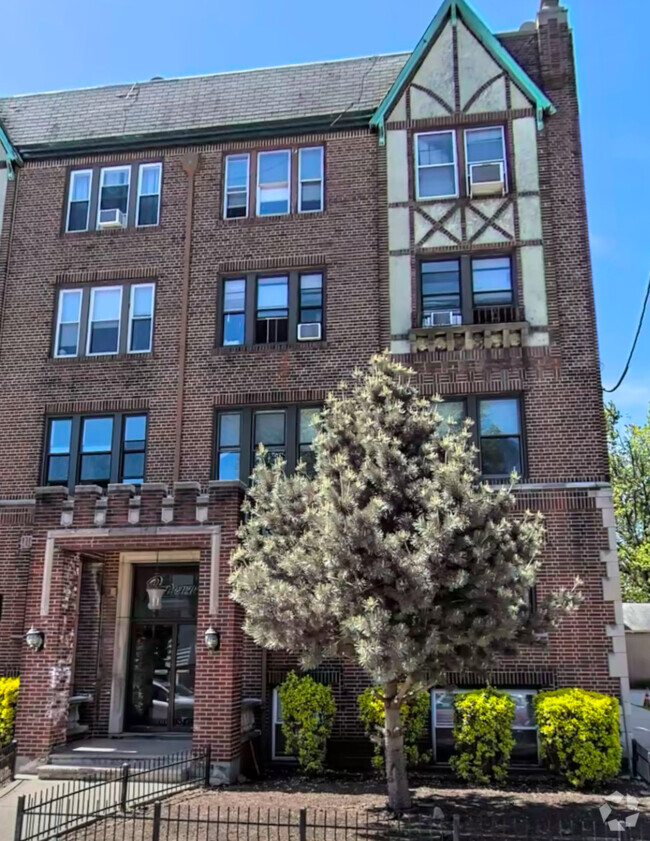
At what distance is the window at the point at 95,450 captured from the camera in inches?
657

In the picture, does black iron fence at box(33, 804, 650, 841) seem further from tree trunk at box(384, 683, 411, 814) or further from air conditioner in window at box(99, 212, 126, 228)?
air conditioner in window at box(99, 212, 126, 228)

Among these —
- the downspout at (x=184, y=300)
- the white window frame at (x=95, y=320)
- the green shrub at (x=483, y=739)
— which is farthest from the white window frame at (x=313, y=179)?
the green shrub at (x=483, y=739)

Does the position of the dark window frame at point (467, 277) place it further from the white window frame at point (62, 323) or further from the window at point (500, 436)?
the white window frame at point (62, 323)

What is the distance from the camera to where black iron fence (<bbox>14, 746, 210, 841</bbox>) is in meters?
9.41

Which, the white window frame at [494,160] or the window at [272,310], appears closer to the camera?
the white window frame at [494,160]

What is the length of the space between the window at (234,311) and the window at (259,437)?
67.1 inches

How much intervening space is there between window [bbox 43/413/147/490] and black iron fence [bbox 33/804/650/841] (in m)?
7.69

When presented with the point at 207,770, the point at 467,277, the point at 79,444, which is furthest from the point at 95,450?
the point at 467,277

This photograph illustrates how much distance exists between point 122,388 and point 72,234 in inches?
161

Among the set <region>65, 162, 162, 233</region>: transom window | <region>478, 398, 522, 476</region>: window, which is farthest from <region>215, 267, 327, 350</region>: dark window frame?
<region>478, 398, 522, 476</region>: window

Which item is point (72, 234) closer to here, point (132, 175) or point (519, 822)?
point (132, 175)

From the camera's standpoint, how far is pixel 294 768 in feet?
46.0

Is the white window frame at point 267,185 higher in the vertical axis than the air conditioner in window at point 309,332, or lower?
higher

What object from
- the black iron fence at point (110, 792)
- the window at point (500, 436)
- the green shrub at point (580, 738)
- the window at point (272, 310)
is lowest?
the black iron fence at point (110, 792)
